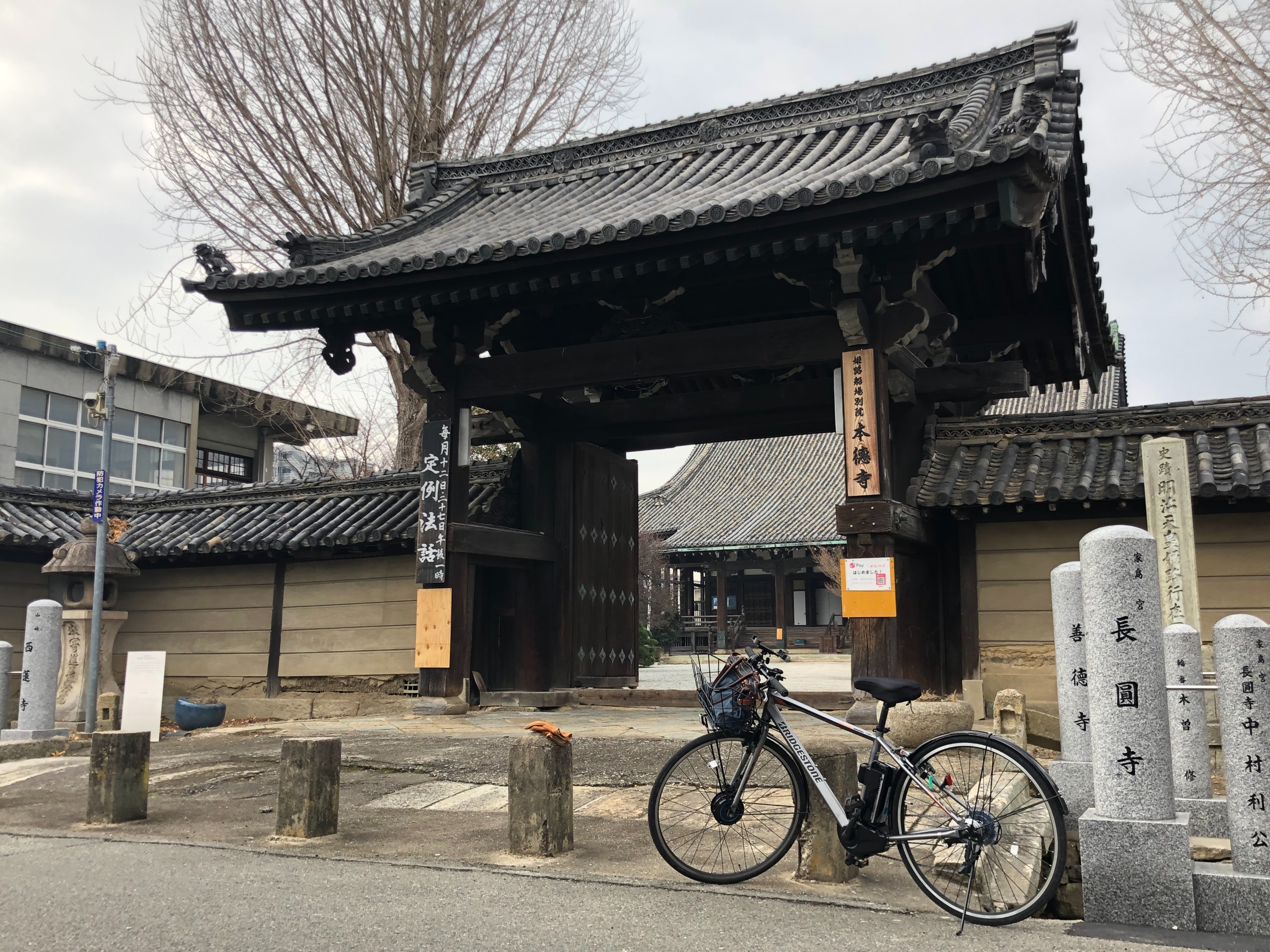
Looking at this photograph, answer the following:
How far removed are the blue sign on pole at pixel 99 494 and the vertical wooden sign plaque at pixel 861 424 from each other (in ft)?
28.1

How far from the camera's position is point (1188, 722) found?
5906mm

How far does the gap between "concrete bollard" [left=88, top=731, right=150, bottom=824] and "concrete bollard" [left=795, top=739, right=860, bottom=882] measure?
4.37 metres

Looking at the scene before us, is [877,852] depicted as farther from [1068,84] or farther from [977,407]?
[977,407]

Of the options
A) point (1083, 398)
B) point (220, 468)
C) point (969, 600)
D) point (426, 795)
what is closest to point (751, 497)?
point (1083, 398)

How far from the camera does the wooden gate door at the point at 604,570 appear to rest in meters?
12.7

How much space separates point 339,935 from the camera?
4082 millimetres

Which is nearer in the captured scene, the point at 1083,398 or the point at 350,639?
the point at 350,639

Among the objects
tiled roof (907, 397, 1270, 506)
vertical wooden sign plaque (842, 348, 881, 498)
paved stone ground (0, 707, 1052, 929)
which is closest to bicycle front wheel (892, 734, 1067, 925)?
paved stone ground (0, 707, 1052, 929)

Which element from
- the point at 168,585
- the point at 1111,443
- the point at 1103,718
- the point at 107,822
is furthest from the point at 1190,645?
the point at 168,585

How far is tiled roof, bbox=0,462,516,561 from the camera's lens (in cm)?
1277

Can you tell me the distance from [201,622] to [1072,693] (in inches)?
463

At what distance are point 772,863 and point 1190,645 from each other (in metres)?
3.09

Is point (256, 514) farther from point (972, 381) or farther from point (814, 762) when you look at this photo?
point (814, 762)

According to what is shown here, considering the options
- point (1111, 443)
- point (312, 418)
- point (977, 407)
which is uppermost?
point (312, 418)
